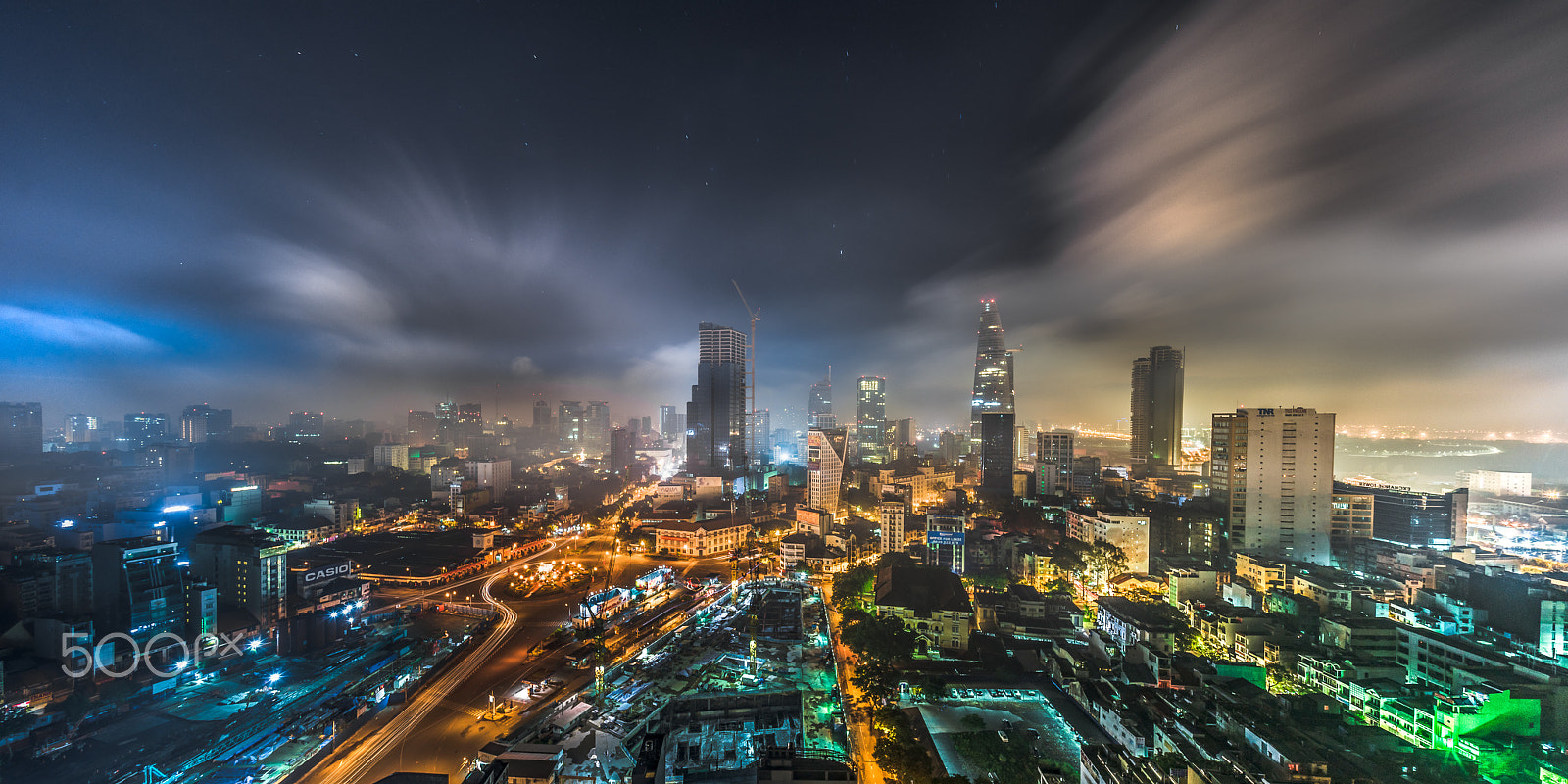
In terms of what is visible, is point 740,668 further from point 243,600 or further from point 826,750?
point 243,600

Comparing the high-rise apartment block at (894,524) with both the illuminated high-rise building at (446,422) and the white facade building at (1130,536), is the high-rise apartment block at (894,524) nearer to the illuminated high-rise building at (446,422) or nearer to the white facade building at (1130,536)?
the white facade building at (1130,536)

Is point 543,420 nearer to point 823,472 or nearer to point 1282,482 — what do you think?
point 823,472

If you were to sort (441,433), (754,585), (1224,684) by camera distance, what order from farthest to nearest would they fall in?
(441,433)
(754,585)
(1224,684)

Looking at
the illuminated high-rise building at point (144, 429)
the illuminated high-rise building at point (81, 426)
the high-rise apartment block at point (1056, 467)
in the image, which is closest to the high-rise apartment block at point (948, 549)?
the high-rise apartment block at point (1056, 467)

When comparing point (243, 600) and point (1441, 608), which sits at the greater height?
point (1441, 608)

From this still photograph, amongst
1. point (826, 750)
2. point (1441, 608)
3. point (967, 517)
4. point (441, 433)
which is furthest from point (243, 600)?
point (441, 433)

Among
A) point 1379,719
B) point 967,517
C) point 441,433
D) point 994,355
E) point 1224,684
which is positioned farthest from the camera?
point 441,433

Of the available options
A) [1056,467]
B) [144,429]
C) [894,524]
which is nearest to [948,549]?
[894,524]

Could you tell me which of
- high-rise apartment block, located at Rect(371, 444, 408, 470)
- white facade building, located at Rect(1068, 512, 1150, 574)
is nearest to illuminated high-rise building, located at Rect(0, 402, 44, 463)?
high-rise apartment block, located at Rect(371, 444, 408, 470)
